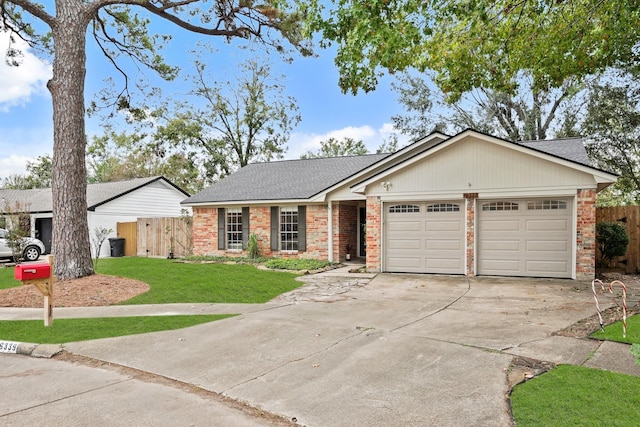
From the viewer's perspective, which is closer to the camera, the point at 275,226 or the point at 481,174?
the point at 481,174

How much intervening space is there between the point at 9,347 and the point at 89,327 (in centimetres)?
122

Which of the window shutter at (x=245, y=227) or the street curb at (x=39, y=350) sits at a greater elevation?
the window shutter at (x=245, y=227)

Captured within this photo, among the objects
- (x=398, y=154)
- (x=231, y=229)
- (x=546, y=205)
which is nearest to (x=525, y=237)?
(x=546, y=205)

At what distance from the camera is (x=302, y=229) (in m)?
17.3

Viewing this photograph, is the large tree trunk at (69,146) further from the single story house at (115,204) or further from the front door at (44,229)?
the front door at (44,229)

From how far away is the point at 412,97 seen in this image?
95.8ft

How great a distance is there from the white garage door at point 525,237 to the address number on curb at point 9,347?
11.0 meters

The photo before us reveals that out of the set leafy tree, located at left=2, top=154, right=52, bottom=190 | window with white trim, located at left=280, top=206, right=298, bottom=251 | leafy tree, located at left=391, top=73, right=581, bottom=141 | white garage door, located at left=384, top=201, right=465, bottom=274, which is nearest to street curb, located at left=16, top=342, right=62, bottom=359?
white garage door, located at left=384, top=201, right=465, bottom=274

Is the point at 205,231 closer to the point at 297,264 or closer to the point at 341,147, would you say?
the point at 297,264

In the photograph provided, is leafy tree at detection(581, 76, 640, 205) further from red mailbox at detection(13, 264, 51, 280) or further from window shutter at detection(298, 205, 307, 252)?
red mailbox at detection(13, 264, 51, 280)

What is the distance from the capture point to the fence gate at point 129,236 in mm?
22531

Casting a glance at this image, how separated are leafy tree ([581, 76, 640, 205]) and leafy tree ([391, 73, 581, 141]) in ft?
15.0

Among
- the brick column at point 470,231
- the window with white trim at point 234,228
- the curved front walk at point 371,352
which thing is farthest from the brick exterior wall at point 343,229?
the curved front walk at point 371,352

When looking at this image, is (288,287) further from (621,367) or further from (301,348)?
(621,367)
